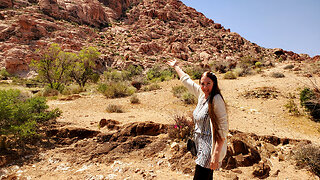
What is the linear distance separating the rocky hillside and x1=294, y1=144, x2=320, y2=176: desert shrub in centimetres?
2222

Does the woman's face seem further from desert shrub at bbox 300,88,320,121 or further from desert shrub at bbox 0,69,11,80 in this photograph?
desert shrub at bbox 0,69,11,80

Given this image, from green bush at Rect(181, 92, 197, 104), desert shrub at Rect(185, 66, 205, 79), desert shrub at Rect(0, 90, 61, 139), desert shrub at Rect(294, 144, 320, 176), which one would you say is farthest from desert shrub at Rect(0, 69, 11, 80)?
desert shrub at Rect(294, 144, 320, 176)

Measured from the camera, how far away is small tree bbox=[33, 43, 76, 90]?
563 inches

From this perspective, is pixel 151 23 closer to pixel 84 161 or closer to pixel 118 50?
pixel 118 50

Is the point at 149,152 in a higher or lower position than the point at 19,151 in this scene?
higher

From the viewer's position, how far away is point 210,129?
178cm

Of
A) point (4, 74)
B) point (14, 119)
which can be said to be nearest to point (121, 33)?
point (4, 74)

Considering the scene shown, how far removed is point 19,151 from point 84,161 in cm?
156

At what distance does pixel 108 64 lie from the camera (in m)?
36.4

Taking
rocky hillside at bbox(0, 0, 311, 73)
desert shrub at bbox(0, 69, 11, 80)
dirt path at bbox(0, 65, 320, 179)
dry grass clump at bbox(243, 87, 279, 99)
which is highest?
rocky hillside at bbox(0, 0, 311, 73)

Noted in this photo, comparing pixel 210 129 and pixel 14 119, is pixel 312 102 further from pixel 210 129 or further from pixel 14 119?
pixel 14 119

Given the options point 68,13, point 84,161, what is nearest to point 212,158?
point 84,161

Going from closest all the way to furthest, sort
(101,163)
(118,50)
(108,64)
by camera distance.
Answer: (101,163) → (108,64) → (118,50)

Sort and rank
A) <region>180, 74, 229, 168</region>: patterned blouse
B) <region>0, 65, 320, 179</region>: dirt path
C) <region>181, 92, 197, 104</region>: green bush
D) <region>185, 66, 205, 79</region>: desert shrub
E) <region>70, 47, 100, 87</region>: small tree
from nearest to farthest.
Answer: <region>180, 74, 229, 168</region>: patterned blouse < <region>0, 65, 320, 179</region>: dirt path < <region>181, 92, 197, 104</region>: green bush < <region>185, 66, 205, 79</region>: desert shrub < <region>70, 47, 100, 87</region>: small tree
